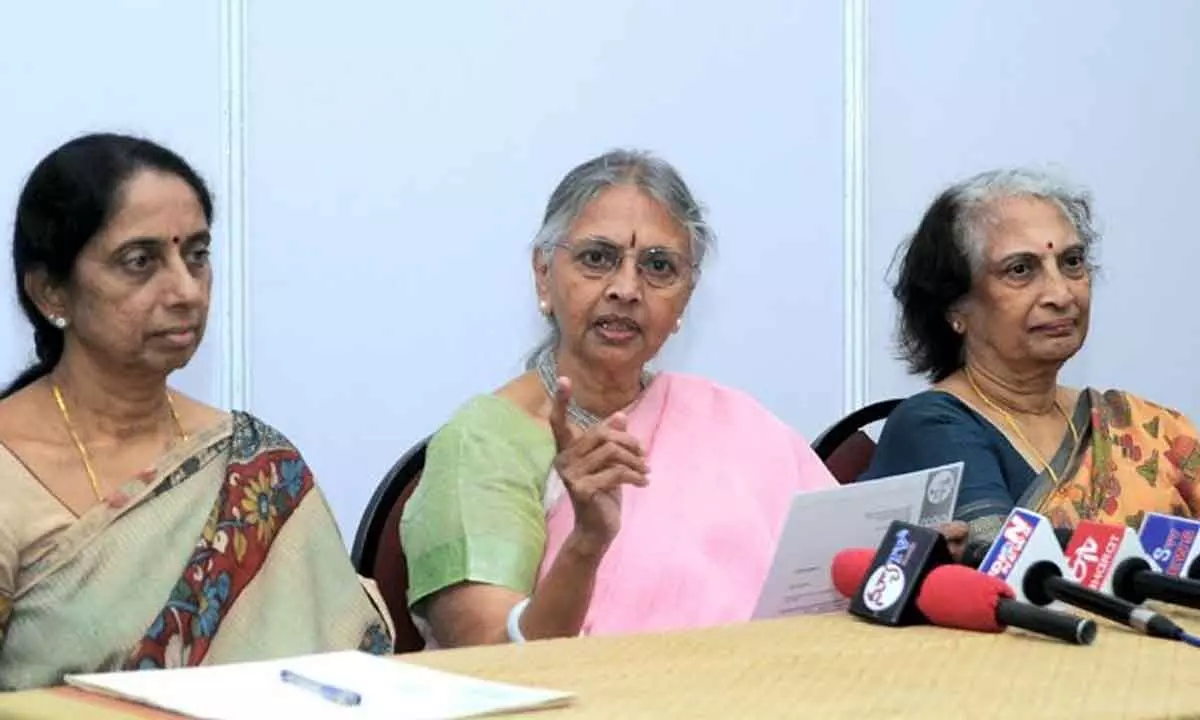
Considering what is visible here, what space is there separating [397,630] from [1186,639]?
42.2 inches

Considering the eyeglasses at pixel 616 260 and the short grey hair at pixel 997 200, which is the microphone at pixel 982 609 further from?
the short grey hair at pixel 997 200

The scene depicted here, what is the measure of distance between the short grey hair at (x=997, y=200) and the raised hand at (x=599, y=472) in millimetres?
1018

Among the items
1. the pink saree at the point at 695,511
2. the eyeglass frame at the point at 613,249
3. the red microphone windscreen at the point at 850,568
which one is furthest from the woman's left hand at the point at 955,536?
the eyeglass frame at the point at 613,249

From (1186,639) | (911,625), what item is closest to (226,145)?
(911,625)

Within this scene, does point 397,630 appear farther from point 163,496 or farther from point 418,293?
point 418,293

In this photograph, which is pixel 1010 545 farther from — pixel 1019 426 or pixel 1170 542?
pixel 1019 426

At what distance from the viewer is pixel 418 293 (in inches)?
123

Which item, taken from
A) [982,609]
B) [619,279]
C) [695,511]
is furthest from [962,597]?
[619,279]

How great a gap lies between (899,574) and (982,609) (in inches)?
4.6

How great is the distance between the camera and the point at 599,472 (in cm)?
205

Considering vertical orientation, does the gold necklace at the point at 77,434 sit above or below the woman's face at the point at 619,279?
below

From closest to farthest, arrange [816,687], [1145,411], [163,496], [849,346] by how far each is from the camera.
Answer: [816,687], [163,496], [1145,411], [849,346]

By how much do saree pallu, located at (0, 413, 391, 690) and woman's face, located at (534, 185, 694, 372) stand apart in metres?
0.44

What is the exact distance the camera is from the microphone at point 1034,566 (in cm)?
171
